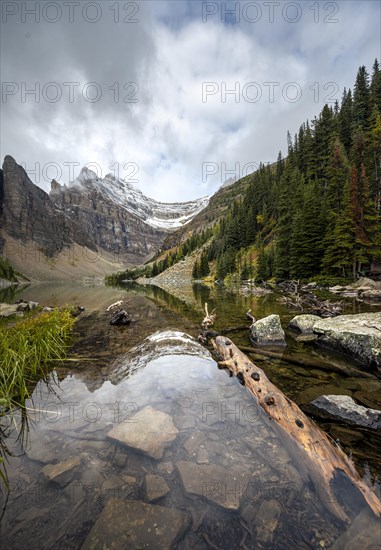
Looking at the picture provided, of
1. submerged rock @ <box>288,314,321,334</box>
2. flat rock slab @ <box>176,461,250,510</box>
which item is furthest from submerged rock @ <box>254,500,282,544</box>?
submerged rock @ <box>288,314,321,334</box>

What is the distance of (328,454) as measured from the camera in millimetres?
3943

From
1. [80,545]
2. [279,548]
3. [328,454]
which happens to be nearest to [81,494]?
[80,545]

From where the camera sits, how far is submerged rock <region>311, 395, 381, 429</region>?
4.93 metres

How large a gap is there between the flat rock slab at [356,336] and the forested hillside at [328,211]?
83.9 ft

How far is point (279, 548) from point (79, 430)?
12.7 ft

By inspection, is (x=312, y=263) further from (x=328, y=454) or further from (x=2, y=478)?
(x=2, y=478)

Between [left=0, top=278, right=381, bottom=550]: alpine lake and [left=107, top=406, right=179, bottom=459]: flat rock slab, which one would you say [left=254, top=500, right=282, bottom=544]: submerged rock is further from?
[left=107, top=406, right=179, bottom=459]: flat rock slab

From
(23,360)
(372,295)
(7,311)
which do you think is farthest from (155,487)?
(372,295)

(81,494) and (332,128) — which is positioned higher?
(332,128)

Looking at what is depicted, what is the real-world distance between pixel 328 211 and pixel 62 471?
43397mm

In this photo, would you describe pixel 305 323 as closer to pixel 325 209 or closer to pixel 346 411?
pixel 346 411

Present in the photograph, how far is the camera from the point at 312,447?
161 inches

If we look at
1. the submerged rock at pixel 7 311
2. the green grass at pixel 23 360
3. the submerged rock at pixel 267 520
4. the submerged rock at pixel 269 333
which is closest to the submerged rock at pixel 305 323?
the submerged rock at pixel 269 333

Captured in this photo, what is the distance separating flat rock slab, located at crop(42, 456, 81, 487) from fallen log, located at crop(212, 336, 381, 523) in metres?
3.61
